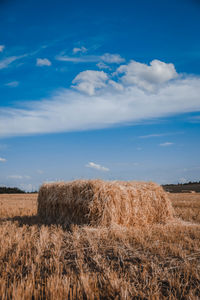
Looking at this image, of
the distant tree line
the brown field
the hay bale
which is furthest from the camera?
the distant tree line

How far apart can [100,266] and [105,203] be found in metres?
2.86

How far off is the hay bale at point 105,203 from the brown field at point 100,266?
72 cm

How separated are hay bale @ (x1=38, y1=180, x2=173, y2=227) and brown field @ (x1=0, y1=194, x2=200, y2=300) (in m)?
0.72

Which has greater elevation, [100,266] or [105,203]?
[105,203]

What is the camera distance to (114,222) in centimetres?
658

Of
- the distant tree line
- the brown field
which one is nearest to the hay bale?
the brown field

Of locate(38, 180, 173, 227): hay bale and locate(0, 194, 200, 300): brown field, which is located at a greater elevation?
locate(38, 180, 173, 227): hay bale

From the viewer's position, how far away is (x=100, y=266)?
3787 millimetres

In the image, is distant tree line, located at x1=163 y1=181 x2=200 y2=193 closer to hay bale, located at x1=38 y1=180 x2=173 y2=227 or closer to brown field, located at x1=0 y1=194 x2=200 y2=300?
hay bale, located at x1=38 y1=180 x2=173 y2=227

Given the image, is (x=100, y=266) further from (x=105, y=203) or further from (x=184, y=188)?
(x=184, y=188)

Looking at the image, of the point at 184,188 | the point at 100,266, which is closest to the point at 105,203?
the point at 100,266

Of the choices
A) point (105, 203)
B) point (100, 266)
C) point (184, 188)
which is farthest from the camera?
point (184, 188)

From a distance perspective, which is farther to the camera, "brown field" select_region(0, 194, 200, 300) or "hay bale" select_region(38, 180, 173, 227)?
"hay bale" select_region(38, 180, 173, 227)

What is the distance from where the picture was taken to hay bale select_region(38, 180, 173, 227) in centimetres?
668
